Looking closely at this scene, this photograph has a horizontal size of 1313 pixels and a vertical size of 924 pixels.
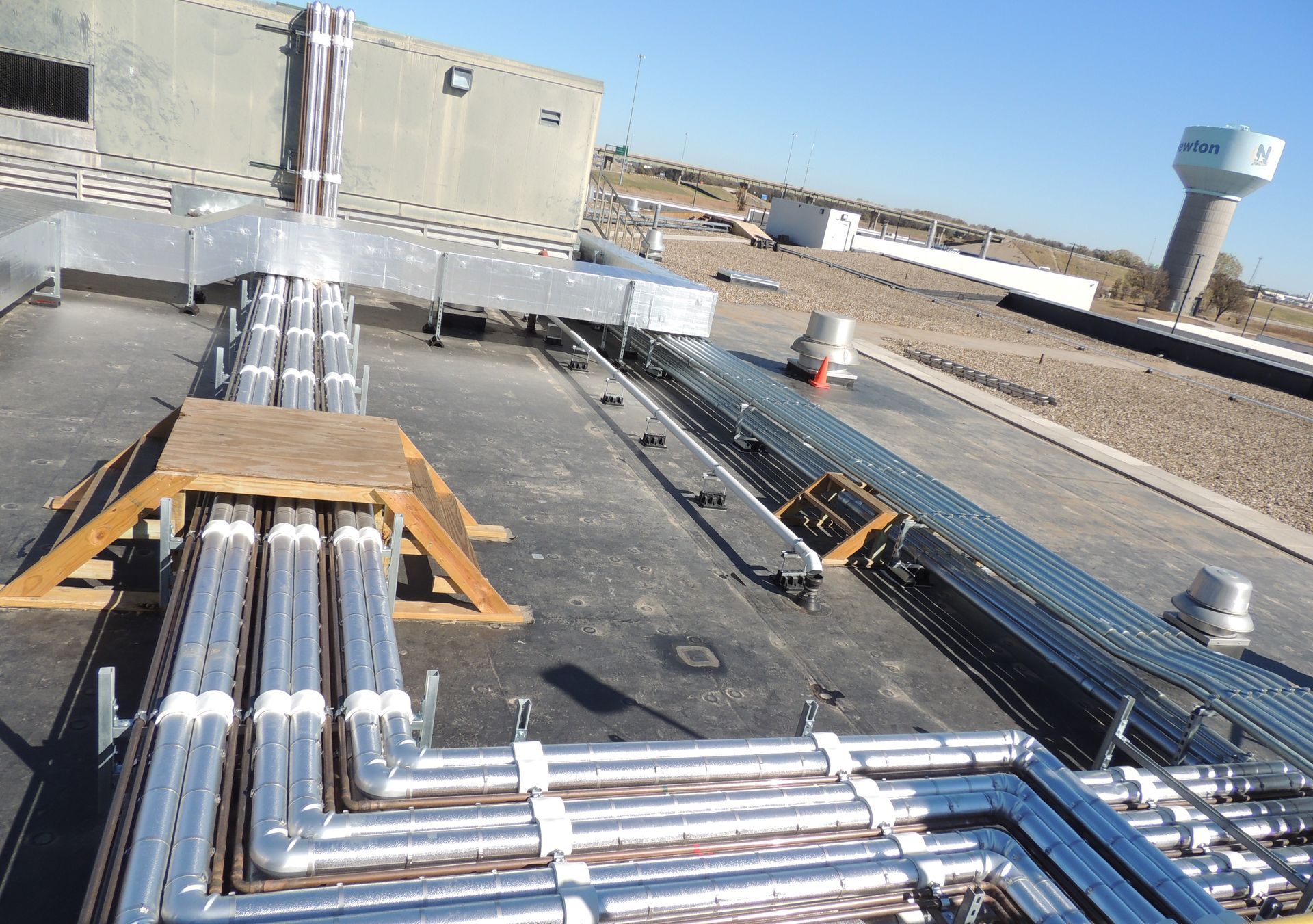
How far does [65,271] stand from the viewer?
14492 millimetres

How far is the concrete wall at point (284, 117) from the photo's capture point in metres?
14.9

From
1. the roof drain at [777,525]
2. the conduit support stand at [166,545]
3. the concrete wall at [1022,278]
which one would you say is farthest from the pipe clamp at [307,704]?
the concrete wall at [1022,278]

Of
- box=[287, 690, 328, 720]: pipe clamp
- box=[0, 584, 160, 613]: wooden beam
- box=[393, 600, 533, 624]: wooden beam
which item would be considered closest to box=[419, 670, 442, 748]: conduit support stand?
box=[287, 690, 328, 720]: pipe clamp

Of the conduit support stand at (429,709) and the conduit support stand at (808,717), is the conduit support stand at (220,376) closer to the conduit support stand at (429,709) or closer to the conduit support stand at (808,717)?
the conduit support stand at (429,709)

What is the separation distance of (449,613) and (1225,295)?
72902 millimetres

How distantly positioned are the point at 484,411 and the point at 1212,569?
314 inches

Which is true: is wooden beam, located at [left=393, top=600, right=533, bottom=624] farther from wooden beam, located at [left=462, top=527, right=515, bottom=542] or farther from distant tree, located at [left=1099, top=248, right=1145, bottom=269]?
distant tree, located at [left=1099, top=248, right=1145, bottom=269]

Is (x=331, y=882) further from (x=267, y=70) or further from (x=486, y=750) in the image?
(x=267, y=70)

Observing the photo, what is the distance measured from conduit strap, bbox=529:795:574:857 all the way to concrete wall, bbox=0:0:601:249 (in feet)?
50.2

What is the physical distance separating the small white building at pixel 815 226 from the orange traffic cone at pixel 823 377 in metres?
33.4

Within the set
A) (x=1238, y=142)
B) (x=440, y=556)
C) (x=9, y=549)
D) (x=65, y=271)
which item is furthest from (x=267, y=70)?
(x=1238, y=142)

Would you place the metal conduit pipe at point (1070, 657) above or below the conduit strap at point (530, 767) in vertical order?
below

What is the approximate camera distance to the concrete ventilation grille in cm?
1934

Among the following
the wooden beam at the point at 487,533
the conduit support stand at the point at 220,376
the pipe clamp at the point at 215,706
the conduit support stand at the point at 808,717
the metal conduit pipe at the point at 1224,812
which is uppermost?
the pipe clamp at the point at 215,706
